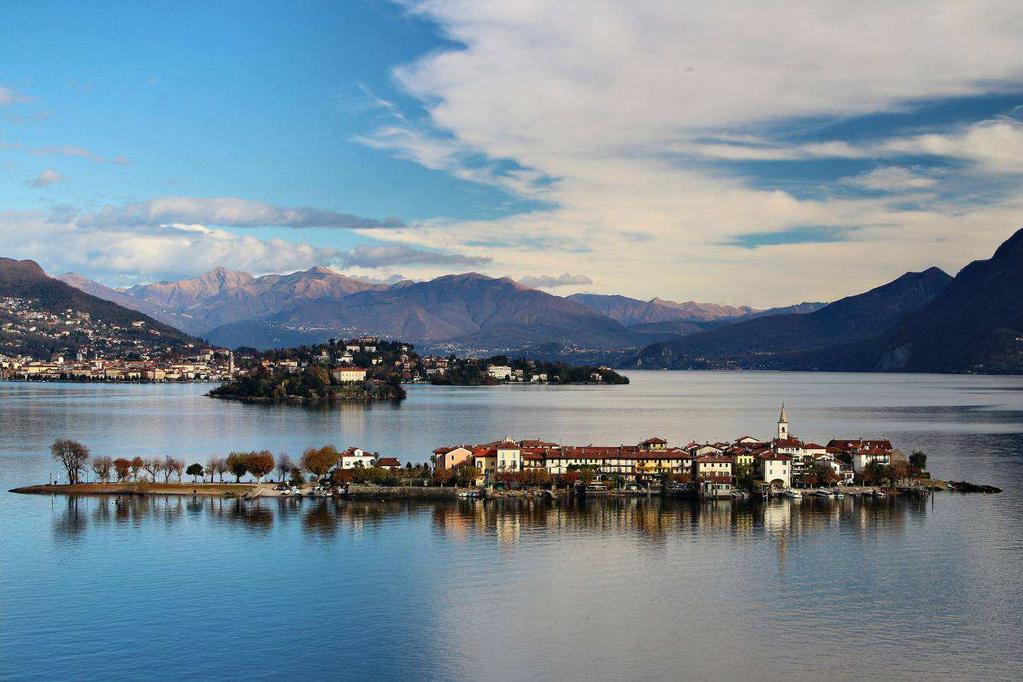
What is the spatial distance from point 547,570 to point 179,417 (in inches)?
1723

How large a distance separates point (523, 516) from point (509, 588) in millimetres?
8336

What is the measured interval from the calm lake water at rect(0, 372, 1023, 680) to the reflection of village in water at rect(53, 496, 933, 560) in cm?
13

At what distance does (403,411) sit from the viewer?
2717 inches

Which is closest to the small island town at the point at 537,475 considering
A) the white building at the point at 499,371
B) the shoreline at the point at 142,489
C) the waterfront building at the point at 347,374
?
the shoreline at the point at 142,489

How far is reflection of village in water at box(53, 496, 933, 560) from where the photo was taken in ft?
83.1

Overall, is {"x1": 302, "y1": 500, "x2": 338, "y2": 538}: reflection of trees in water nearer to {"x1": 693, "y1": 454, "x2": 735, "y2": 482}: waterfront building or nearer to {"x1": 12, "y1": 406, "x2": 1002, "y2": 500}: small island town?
{"x1": 12, "y1": 406, "x2": 1002, "y2": 500}: small island town

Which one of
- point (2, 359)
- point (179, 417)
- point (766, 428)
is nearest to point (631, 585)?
point (766, 428)

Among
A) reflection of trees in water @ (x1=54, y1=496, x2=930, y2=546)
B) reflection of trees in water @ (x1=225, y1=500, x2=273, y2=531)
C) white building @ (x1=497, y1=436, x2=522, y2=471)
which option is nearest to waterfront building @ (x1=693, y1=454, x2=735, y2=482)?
reflection of trees in water @ (x1=54, y1=496, x2=930, y2=546)

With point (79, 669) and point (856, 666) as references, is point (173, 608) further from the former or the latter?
point (856, 666)

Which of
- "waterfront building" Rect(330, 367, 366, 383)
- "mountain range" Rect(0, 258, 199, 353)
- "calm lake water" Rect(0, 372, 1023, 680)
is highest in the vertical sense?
"mountain range" Rect(0, 258, 199, 353)

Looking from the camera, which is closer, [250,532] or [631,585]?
[631,585]

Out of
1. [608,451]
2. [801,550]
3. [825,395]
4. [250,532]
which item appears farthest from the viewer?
[825,395]

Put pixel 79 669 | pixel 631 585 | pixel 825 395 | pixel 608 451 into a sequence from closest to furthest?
1. pixel 79 669
2. pixel 631 585
3. pixel 608 451
4. pixel 825 395

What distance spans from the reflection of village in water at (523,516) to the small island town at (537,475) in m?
0.91
